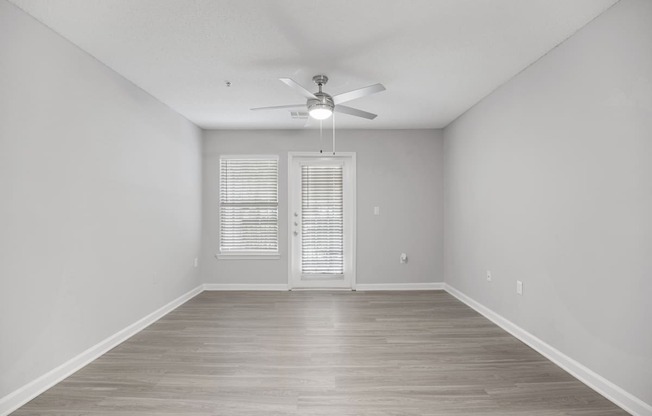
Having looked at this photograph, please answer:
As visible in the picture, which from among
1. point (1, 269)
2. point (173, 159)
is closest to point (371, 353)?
point (1, 269)

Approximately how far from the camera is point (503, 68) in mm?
2957

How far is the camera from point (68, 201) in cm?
244

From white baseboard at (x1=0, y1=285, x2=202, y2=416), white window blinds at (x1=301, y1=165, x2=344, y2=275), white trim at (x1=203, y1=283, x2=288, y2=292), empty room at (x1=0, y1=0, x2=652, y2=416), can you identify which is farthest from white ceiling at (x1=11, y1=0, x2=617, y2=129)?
white trim at (x1=203, y1=283, x2=288, y2=292)

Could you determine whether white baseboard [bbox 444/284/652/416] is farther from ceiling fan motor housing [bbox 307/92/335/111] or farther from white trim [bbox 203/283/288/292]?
white trim [bbox 203/283/288/292]

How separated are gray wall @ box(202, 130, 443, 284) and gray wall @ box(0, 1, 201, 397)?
5.08 feet

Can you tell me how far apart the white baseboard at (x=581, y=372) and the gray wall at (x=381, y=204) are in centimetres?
161

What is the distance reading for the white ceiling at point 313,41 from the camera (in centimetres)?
208

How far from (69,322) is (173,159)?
2185 mm

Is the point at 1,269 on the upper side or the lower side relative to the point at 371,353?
upper

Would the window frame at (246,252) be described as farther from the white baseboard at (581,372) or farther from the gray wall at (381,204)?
the white baseboard at (581,372)

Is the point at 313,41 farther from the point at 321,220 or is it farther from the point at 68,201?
the point at 321,220

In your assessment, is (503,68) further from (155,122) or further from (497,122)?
(155,122)

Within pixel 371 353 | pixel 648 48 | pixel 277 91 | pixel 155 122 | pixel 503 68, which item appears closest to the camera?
pixel 648 48

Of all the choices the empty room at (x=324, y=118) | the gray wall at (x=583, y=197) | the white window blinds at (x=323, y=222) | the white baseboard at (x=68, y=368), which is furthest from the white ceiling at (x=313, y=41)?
the white baseboard at (x=68, y=368)
